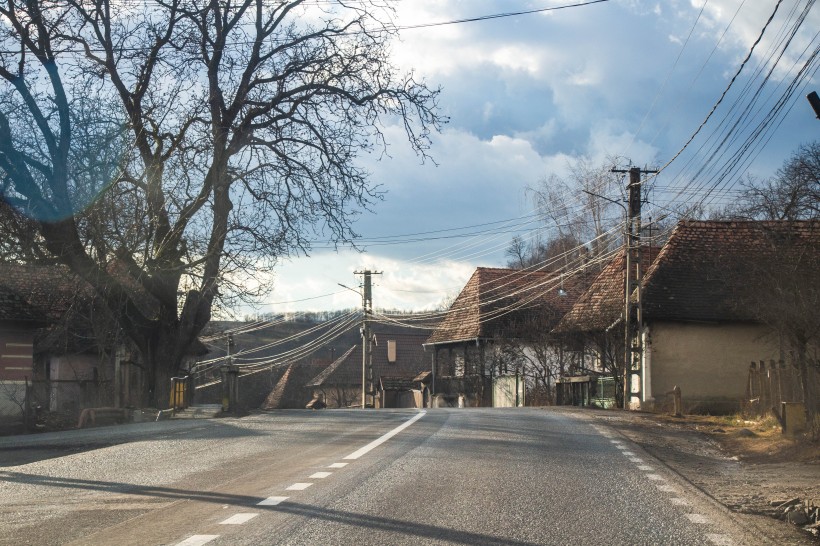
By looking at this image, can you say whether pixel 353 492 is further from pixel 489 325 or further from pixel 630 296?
pixel 489 325

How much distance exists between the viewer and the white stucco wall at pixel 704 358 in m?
33.5

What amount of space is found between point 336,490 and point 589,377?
30550 millimetres

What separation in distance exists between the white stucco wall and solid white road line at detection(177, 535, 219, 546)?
28.0 m

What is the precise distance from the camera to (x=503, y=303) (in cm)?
5566

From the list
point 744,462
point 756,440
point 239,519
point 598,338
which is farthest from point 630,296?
point 239,519

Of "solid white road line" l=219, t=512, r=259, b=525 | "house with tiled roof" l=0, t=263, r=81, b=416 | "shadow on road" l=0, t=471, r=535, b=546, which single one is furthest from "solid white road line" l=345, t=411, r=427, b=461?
"house with tiled roof" l=0, t=263, r=81, b=416

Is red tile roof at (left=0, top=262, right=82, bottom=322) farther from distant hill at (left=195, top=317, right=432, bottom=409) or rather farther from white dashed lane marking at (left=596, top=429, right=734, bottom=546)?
distant hill at (left=195, top=317, right=432, bottom=409)

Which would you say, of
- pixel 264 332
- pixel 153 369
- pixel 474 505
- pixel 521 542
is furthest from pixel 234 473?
pixel 264 332

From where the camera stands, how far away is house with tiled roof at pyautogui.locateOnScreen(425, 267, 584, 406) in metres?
51.7

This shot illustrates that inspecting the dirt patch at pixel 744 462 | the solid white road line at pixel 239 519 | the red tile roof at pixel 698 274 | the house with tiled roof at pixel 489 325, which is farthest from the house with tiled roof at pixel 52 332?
the house with tiled roof at pixel 489 325

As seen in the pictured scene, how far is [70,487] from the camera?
1052 cm

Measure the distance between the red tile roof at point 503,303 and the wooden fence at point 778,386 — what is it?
84.7 feet

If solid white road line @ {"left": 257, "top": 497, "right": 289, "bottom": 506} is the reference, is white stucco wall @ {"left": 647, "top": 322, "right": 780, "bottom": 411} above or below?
above

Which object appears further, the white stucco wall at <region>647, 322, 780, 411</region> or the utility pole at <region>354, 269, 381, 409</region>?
the utility pole at <region>354, 269, 381, 409</region>
